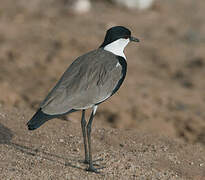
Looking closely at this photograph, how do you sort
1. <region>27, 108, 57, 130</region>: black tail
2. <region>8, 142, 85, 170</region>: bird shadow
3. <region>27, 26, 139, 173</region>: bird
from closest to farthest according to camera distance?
<region>27, 108, 57, 130</region>: black tail, <region>27, 26, 139, 173</region>: bird, <region>8, 142, 85, 170</region>: bird shadow

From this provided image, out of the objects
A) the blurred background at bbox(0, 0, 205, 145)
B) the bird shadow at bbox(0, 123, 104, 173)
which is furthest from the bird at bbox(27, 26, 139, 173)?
the blurred background at bbox(0, 0, 205, 145)

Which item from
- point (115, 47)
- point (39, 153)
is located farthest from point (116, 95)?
point (39, 153)

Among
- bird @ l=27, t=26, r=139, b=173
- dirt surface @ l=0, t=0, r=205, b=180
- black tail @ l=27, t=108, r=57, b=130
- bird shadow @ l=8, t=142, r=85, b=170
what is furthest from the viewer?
dirt surface @ l=0, t=0, r=205, b=180

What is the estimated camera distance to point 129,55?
11.4 metres

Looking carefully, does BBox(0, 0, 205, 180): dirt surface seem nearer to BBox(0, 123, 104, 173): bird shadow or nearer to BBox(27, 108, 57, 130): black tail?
BBox(0, 123, 104, 173): bird shadow

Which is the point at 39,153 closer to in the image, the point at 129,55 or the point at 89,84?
the point at 89,84

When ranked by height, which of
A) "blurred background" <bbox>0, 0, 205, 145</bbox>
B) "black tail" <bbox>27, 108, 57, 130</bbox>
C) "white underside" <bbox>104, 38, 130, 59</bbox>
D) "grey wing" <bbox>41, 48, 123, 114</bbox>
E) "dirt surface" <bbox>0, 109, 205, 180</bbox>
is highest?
"white underside" <bbox>104, 38, 130, 59</bbox>

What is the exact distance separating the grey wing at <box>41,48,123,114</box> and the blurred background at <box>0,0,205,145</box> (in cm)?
210

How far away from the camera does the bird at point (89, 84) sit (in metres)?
4.76

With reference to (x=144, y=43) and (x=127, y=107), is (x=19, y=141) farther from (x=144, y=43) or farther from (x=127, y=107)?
(x=144, y=43)

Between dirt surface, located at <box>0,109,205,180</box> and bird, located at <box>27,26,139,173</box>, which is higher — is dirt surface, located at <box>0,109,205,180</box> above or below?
below

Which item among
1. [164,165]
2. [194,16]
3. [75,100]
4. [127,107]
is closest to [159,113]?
Answer: [127,107]

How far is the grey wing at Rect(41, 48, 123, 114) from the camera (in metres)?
4.79

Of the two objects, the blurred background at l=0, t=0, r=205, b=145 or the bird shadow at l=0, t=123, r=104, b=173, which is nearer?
the bird shadow at l=0, t=123, r=104, b=173
